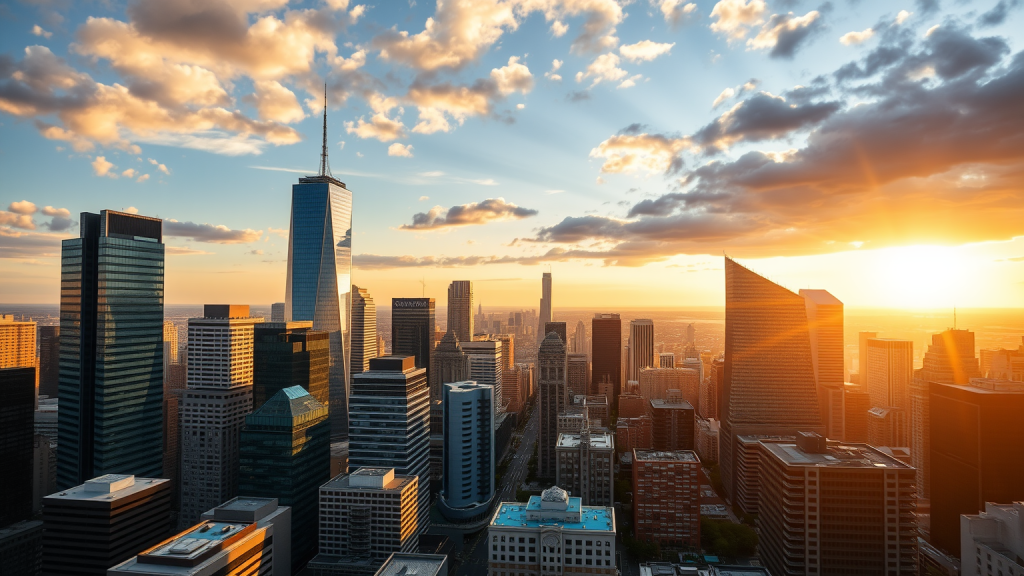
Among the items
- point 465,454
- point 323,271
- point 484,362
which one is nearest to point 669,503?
point 465,454

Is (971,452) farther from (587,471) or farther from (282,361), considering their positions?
(282,361)

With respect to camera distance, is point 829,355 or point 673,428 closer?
point 829,355

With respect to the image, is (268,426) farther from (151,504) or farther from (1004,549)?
(1004,549)

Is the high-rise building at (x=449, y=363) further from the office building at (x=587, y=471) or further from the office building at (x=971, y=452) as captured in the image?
the office building at (x=971, y=452)

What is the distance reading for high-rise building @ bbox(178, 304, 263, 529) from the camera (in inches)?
3782

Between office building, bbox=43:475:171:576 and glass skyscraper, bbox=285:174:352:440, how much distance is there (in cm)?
7374

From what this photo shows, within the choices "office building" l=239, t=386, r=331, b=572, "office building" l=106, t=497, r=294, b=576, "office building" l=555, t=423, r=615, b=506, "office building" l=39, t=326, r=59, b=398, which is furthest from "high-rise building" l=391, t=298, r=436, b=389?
"office building" l=106, t=497, r=294, b=576

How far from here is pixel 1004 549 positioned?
58.2 metres

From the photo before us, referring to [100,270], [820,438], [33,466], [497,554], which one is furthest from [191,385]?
[820,438]

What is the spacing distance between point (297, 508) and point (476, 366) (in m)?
92.4

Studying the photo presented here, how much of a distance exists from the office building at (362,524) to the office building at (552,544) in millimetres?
17698

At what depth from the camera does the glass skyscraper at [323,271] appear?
14288cm

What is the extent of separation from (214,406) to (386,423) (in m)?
31.7

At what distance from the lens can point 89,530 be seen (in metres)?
66.8
